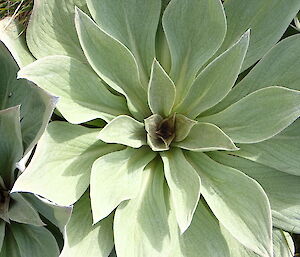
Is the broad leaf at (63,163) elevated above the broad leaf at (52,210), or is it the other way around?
the broad leaf at (63,163)

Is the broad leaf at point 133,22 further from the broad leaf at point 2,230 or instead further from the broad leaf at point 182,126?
the broad leaf at point 2,230

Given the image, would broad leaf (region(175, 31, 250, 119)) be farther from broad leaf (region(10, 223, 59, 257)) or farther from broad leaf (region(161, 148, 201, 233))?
broad leaf (region(10, 223, 59, 257))

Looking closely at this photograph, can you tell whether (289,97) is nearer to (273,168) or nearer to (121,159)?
(273,168)

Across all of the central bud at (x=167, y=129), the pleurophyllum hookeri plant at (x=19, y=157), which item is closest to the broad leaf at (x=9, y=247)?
the pleurophyllum hookeri plant at (x=19, y=157)

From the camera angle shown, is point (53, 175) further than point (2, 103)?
No

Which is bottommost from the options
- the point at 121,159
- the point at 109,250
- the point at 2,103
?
the point at 109,250

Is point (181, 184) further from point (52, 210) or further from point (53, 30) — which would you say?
point (53, 30)

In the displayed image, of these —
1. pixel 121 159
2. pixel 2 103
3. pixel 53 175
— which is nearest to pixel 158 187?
pixel 121 159

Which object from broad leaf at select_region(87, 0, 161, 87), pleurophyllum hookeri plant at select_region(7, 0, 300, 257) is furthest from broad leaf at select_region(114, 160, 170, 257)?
broad leaf at select_region(87, 0, 161, 87)
